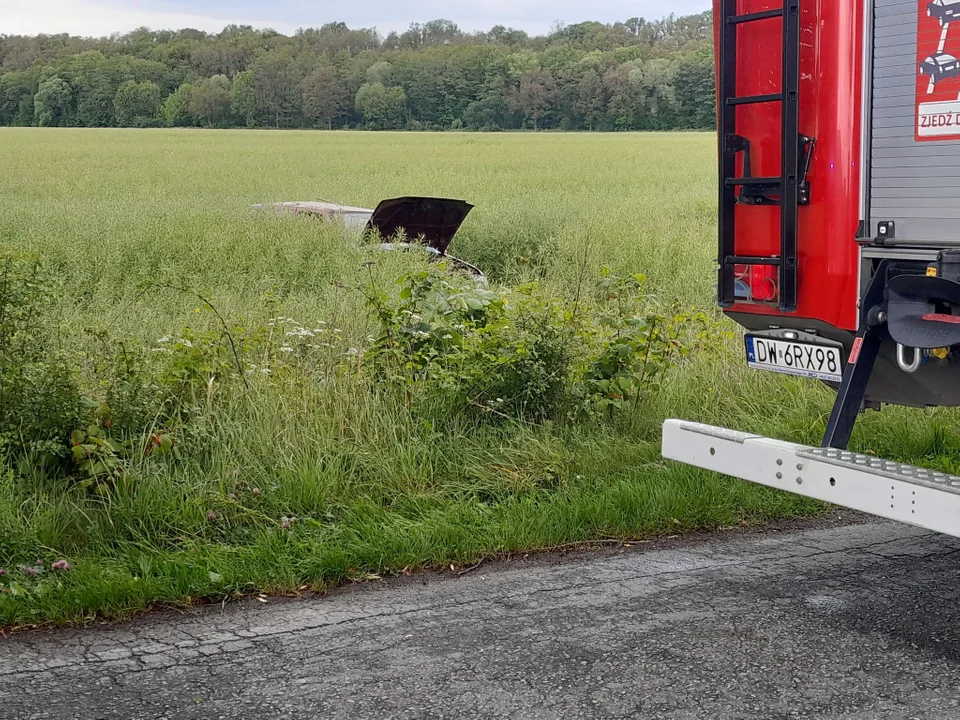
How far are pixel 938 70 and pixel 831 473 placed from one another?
4.91ft

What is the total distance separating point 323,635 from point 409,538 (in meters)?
0.89

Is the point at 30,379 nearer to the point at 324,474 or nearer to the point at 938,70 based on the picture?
the point at 324,474

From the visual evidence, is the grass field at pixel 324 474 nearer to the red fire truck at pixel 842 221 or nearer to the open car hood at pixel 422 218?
the red fire truck at pixel 842 221

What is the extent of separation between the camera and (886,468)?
3.71m

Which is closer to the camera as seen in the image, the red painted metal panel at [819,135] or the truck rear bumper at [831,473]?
the truck rear bumper at [831,473]

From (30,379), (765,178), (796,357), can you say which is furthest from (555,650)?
(30,379)

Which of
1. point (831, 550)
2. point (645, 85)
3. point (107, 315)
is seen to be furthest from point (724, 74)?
point (645, 85)

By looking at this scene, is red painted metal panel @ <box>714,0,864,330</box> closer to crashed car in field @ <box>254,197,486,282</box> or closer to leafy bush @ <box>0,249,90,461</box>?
leafy bush @ <box>0,249,90,461</box>

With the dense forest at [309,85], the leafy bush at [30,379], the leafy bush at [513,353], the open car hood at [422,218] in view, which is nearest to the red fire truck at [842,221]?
the leafy bush at [513,353]

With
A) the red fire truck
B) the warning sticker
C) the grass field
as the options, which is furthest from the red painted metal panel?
the grass field

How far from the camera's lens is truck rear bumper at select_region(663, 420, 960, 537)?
3479mm

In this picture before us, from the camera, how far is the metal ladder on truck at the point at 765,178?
438cm

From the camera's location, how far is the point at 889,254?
4164mm

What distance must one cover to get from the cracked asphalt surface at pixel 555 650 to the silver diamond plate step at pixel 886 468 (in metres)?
0.60
